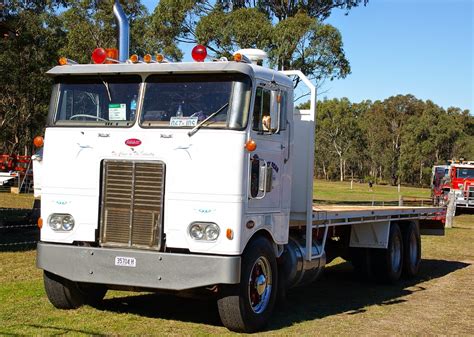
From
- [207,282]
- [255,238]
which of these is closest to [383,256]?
[255,238]

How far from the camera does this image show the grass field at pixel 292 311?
23.2 feet

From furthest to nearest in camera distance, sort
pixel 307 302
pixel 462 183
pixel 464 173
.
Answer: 1. pixel 464 173
2. pixel 462 183
3. pixel 307 302

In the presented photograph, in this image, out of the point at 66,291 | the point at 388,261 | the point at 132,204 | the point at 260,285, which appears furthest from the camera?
the point at 388,261

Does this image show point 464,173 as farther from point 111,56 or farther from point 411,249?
point 111,56

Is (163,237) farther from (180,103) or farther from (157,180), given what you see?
(180,103)

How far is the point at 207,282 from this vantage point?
6.58 meters

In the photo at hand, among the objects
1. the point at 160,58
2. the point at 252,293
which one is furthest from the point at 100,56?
the point at 252,293

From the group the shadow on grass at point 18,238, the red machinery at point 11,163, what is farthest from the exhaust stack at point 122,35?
the red machinery at point 11,163

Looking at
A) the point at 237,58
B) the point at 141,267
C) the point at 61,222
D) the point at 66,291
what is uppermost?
the point at 237,58

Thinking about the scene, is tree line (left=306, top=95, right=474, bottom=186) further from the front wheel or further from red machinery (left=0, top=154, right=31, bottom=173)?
the front wheel

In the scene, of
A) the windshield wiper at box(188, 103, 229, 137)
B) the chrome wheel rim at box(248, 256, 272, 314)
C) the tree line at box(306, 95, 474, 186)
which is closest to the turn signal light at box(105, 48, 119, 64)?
the windshield wiper at box(188, 103, 229, 137)

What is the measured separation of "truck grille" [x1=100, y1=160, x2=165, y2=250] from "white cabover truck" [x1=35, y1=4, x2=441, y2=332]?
0.01 m

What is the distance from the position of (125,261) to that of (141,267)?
183mm

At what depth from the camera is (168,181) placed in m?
6.83
